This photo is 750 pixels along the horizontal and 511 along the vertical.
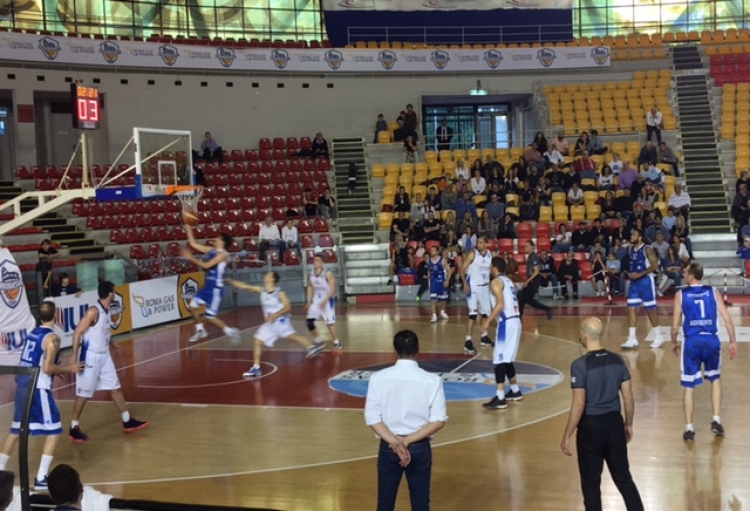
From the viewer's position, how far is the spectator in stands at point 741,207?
24234mm

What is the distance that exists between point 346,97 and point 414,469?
87.5 ft

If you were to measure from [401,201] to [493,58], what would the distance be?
7976mm

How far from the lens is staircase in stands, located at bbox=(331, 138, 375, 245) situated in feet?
88.0

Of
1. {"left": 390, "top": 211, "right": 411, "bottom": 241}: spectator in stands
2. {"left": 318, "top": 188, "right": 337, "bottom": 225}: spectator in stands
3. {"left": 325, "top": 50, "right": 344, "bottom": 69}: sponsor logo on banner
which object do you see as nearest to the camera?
{"left": 390, "top": 211, "right": 411, "bottom": 241}: spectator in stands

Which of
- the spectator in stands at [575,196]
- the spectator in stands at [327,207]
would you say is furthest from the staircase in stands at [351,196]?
the spectator in stands at [575,196]

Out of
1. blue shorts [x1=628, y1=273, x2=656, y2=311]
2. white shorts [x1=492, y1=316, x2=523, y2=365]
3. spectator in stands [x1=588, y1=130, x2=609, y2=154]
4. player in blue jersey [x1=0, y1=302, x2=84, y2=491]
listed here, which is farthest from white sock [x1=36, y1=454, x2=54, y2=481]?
spectator in stands [x1=588, y1=130, x2=609, y2=154]

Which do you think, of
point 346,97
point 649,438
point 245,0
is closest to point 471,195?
point 346,97

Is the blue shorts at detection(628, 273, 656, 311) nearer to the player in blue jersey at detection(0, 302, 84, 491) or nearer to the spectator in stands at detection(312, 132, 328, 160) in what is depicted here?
the player in blue jersey at detection(0, 302, 84, 491)

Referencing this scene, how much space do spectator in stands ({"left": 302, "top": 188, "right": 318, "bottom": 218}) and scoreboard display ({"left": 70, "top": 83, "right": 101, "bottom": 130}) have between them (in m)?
9.71

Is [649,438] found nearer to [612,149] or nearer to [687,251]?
[687,251]

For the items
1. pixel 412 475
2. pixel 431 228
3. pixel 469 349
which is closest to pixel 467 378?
pixel 469 349

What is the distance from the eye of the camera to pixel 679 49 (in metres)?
32.9

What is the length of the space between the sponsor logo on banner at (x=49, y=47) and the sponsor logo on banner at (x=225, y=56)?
17.0 ft

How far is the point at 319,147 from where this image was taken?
2953 cm
